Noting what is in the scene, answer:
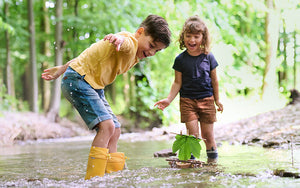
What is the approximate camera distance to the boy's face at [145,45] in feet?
9.91

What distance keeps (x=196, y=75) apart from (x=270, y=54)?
8.96 m

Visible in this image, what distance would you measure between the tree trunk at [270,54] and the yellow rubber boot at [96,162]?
9.74 m

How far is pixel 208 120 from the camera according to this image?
386cm

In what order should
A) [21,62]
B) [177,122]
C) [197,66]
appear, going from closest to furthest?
[197,66], [177,122], [21,62]

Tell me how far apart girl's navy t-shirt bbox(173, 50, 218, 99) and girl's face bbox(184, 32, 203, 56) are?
7 cm

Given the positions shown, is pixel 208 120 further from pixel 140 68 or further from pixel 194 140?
pixel 140 68

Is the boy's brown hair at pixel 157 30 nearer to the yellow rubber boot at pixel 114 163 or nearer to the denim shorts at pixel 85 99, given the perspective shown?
the denim shorts at pixel 85 99

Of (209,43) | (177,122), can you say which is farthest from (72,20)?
(209,43)

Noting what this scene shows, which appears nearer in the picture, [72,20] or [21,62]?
[72,20]

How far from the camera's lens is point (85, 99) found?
2.77 m

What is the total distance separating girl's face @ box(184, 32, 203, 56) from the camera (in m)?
3.83

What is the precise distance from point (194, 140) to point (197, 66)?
38.7 inches

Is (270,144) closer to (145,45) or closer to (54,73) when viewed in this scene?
(145,45)

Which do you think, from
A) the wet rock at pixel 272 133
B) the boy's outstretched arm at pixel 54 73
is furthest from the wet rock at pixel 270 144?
the boy's outstretched arm at pixel 54 73
